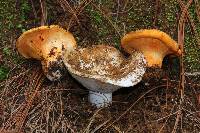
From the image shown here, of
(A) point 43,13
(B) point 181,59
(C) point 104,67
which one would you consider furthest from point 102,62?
(A) point 43,13

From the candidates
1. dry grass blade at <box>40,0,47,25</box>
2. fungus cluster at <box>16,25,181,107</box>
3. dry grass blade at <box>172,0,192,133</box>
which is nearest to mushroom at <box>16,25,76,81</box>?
fungus cluster at <box>16,25,181,107</box>

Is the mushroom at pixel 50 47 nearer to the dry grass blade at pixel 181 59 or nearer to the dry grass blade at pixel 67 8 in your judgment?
the dry grass blade at pixel 67 8

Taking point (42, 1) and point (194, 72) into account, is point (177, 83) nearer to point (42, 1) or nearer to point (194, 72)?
point (194, 72)

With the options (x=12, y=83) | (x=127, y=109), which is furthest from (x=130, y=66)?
(x=12, y=83)

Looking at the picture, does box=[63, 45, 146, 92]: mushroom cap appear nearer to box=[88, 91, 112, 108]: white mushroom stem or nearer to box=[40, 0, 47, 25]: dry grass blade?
box=[88, 91, 112, 108]: white mushroom stem

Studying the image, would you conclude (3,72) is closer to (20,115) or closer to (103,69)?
(20,115)
